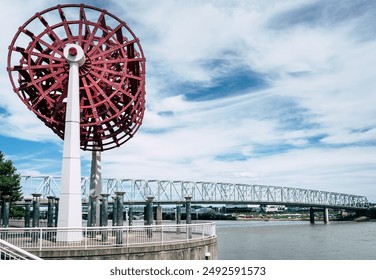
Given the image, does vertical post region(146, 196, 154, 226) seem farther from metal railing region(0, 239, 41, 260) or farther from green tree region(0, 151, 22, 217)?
green tree region(0, 151, 22, 217)

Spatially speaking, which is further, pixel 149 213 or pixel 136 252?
pixel 149 213

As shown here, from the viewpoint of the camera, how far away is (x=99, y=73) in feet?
92.0

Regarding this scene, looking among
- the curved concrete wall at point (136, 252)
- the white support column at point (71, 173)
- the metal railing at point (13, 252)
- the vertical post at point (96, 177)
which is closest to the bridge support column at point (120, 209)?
the white support column at point (71, 173)

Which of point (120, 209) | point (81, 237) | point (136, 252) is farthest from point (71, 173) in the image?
point (136, 252)

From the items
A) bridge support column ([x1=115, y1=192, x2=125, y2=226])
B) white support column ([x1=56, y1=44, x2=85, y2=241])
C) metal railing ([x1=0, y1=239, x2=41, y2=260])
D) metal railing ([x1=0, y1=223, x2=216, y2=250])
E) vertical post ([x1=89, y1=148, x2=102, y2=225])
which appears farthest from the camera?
vertical post ([x1=89, y1=148, x2=102, y2=225])

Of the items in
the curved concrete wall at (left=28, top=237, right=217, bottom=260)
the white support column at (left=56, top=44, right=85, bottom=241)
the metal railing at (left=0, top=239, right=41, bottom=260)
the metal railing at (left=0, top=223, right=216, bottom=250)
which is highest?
the white support column at (left=56, top=44, right=85, bottom=241)

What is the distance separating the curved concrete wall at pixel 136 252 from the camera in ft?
51.5

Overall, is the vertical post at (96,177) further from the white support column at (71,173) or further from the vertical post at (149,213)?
the white support column at (71,173)

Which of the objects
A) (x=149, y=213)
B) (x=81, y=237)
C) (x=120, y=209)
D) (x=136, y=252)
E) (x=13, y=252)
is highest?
(x=120, y=209)

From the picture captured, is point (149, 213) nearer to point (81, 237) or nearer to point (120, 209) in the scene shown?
point (120, 209)

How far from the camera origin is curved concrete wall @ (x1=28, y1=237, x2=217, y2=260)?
51.5 feet

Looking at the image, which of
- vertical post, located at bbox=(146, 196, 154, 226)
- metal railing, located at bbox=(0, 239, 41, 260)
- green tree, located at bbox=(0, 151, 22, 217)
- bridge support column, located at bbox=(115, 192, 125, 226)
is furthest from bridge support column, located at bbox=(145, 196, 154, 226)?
green tree, located at bbox=(0, 151, 22, 217)

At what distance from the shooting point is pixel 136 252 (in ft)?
56.1
